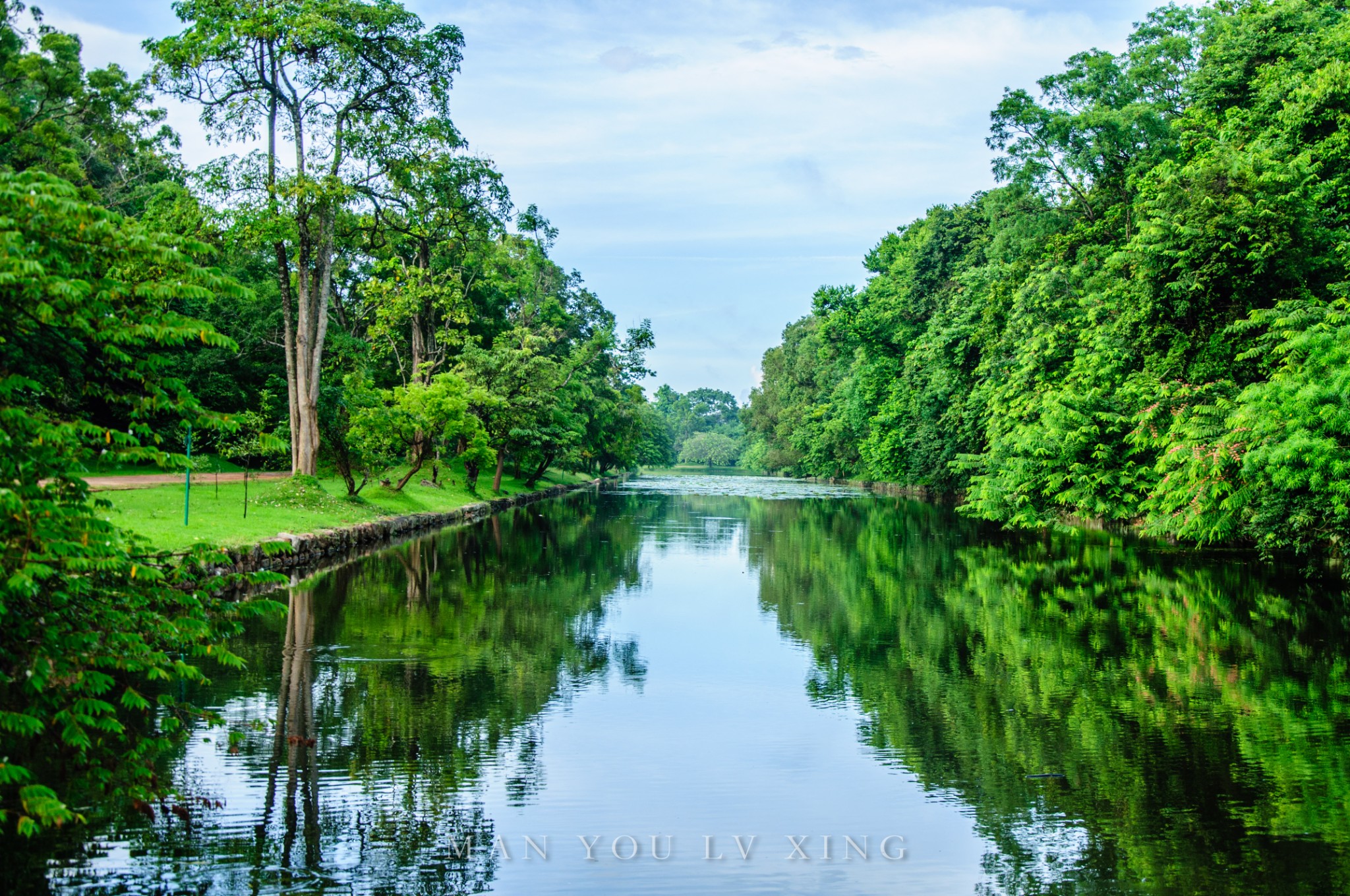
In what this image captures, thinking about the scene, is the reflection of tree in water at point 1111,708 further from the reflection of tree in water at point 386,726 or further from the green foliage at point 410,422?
the green foliage at point 410,422

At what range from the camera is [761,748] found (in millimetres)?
8969

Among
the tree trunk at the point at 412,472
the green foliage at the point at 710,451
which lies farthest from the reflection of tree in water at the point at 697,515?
the green foliage at the point at 710,451

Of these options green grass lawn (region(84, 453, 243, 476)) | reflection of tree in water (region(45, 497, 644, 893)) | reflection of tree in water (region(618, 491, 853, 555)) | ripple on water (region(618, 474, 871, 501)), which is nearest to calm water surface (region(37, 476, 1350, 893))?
reflection of tree in water (region(45, 497, 644, 893))

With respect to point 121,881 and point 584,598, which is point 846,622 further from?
point 121,881

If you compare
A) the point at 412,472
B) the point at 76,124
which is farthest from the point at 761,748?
the point at 76,124

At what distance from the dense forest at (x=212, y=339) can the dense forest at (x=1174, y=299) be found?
16993 mm

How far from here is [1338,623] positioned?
15.3 m

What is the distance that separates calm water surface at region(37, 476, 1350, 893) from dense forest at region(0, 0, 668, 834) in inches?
37.2

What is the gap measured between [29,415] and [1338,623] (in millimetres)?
16685

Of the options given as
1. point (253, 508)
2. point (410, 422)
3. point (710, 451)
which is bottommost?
point (253, 508)

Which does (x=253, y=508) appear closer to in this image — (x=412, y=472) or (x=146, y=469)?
(x=412, y=472)

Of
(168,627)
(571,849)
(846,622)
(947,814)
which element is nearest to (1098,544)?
(846,622)

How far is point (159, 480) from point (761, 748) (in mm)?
24173

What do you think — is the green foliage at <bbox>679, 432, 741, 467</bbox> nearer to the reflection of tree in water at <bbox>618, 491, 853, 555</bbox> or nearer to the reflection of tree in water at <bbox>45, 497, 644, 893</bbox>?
the reflection of tree in water at <bbox>618, 491, 853, 555</bbox>
